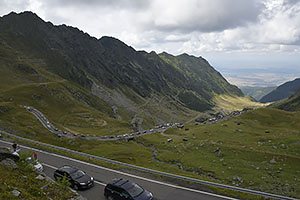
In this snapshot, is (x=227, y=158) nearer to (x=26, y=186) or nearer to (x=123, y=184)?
(x=123, y=184)

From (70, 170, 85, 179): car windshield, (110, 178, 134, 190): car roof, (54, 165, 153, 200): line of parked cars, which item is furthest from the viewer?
(70, 170, 85, 179): car windshield

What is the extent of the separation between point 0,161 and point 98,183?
449 inches

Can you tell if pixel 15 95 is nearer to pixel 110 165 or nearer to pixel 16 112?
pixel 16 112

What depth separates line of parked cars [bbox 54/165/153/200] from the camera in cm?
2231

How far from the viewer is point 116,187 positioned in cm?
2314

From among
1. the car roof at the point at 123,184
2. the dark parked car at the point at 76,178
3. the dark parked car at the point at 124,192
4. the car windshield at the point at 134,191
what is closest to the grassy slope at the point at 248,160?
the dark parked car at the point at 124,192

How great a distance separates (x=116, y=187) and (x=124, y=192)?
1.19 meters

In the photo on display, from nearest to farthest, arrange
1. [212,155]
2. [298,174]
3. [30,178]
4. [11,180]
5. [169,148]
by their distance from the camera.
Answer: [11,180]
[30,178]
[298,174]
[212,155]
[169,148]

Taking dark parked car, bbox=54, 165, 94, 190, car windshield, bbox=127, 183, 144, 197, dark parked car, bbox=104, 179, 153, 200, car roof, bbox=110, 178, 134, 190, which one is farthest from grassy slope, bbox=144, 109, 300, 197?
dark parked car, bbox=54, 165, 94, 190

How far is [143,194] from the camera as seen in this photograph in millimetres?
22656

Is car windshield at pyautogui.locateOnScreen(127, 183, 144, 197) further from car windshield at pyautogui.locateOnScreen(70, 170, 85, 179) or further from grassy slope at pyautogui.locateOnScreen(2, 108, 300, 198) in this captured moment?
grassy slope at pyautogui.locateOnScreen(2, 108, 300, 198)

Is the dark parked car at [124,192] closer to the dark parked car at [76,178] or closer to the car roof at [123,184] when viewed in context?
the car roof at [123,184]

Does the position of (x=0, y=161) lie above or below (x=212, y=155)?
above

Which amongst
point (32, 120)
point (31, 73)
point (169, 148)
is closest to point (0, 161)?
point (169, 148)
